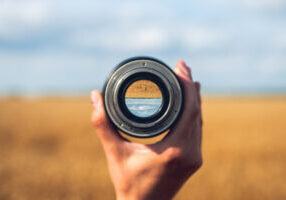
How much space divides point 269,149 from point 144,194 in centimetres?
790

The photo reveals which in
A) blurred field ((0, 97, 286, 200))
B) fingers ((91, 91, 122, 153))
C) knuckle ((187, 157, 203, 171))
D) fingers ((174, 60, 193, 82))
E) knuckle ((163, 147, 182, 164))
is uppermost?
fingers ((174, 60, 193, 82))

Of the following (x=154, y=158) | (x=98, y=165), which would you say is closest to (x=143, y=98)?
(x=154, y=158)

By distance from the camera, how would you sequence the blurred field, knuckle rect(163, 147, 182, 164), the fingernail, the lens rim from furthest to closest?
the blurred field
the lens rim
the fingernail
knuckle rect(163, 147, 182, 164)

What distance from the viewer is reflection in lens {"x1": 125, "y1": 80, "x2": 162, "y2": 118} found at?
1.70 meters

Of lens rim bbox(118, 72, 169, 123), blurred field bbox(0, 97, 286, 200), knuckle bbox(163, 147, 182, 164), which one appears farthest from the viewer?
blurred field bbox(0, 97, 286, 200)

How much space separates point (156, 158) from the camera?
140cm

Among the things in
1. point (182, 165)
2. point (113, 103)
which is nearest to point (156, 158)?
point (182, 165)

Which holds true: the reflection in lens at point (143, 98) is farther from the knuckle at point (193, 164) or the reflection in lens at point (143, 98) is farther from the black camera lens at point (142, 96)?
the knuckle at point (193, 164)

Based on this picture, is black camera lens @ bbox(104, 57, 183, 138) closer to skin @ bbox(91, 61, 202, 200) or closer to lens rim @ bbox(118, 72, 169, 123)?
lens rim @ bbox(118, 72, 169, 123)

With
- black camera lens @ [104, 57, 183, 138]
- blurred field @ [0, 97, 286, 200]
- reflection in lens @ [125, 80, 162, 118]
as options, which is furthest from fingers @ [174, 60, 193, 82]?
blurred field @ [0, 97, 286, 200]

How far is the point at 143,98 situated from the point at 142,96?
12 millimetres

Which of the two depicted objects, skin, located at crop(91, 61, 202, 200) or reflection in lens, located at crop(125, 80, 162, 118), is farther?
reflection in lens, located at crop(125, 80, 162, 118)

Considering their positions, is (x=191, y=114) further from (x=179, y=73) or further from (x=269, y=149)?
(x=269, y=149)

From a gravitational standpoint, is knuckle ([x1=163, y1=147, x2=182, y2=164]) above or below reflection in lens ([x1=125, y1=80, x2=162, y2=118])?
below
